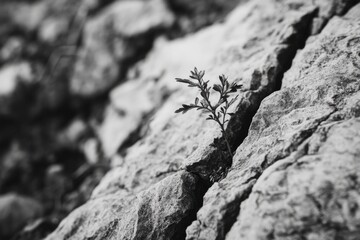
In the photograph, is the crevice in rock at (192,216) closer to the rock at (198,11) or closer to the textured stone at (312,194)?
the textured stone at (312,194)

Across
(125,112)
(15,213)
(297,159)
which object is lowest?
(297,159)

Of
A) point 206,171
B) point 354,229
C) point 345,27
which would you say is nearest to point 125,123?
point 206,171

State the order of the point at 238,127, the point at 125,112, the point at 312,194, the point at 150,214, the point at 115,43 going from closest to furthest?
the point at 312,194 < the point at 150,214 < the point at 238,127 < the point at 125,112 < the point at 115,43

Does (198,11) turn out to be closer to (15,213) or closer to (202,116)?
(202,116)

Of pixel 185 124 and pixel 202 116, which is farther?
pixel 185 124

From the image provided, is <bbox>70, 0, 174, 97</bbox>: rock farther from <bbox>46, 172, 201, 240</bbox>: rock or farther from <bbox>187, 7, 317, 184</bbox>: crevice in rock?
<bbox>46, 172, 201, 240</bbox>: rock

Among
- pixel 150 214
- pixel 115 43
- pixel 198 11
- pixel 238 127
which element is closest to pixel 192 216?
pixel 150 214

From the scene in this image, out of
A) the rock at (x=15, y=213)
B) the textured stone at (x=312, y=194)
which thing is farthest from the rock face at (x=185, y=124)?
the rock at (x=15, y=213)
